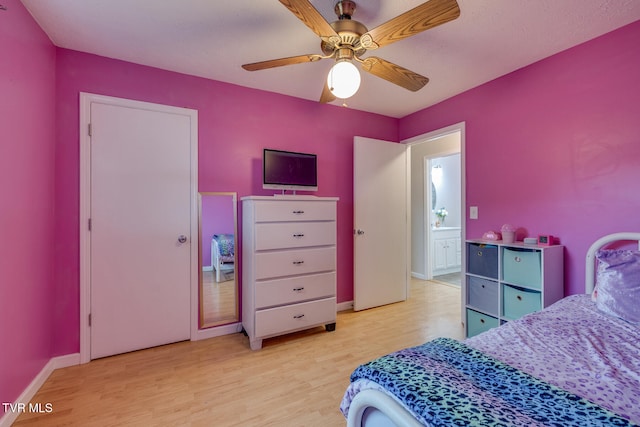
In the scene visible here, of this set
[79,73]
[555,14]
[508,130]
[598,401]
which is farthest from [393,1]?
[79,73]

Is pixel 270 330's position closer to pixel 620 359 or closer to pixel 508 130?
pixel 620 359

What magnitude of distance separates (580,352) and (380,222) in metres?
2.29

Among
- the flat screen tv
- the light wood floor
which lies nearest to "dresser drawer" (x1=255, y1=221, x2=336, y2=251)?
the flat screen tv

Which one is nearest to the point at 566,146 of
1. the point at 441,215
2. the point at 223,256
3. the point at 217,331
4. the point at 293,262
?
the point at 293,262

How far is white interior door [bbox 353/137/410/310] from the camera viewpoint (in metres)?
3.18

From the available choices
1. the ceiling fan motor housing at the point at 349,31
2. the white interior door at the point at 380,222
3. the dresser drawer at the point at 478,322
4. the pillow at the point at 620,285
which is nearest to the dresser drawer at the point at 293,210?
the white interior door at the point at 380,222

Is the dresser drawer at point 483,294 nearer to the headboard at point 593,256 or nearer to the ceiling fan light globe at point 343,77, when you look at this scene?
the headboard at point 593,256

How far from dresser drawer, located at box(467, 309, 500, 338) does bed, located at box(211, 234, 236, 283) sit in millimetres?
2249

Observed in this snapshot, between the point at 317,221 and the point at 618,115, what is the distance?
2.30m

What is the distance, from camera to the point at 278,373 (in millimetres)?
1957

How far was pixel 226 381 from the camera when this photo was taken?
187 centimetres

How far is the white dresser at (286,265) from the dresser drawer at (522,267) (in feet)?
4.76

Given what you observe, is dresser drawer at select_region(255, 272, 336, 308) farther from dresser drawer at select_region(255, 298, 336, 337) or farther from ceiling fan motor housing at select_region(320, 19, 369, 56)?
ceiling fan motor housing at select_region(320, 19, 369, 56)

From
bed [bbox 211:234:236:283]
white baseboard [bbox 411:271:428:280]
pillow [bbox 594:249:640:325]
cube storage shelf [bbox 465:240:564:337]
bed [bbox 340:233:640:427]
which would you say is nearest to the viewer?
bed [bbox 340:233:640:427]
